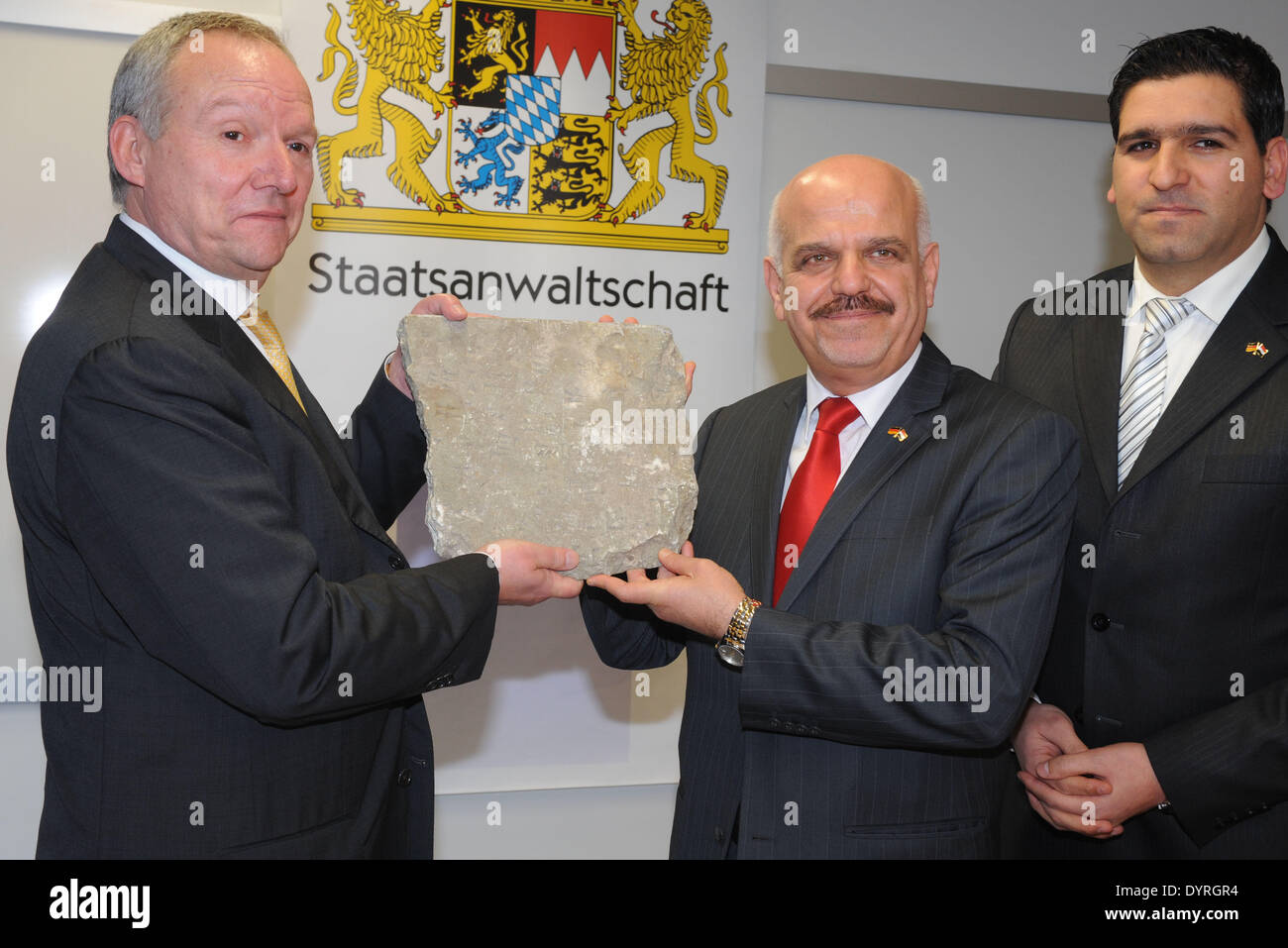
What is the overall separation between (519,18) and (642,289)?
917 mm

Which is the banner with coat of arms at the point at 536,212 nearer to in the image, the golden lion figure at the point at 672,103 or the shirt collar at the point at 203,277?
the golden lion figure at the point at 672,103

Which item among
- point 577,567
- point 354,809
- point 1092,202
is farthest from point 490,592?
point 1092,202

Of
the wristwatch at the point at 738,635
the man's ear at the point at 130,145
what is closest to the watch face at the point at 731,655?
the wristwatch at the point at 738,635

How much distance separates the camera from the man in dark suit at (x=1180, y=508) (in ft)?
6.31

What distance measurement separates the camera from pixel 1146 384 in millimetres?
2135

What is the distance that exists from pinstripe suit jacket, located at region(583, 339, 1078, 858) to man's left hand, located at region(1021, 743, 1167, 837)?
0.55ft

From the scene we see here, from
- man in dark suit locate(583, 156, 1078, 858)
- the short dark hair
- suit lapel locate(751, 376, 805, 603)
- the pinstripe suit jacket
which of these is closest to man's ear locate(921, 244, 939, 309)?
man in dark suit locate(583, 156, 1078, 858)

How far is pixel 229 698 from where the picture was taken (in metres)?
1.58

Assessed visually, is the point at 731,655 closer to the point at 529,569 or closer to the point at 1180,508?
the point at 529,569

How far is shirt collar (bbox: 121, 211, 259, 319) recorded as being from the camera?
5.87 ft

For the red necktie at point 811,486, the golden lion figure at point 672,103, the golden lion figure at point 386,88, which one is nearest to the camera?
the red necktie at point 811,486

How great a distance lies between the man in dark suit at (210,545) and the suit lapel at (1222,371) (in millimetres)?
1131

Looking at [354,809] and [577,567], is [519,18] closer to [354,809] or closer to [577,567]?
[577,567]

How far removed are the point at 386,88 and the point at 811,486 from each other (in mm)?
2076
